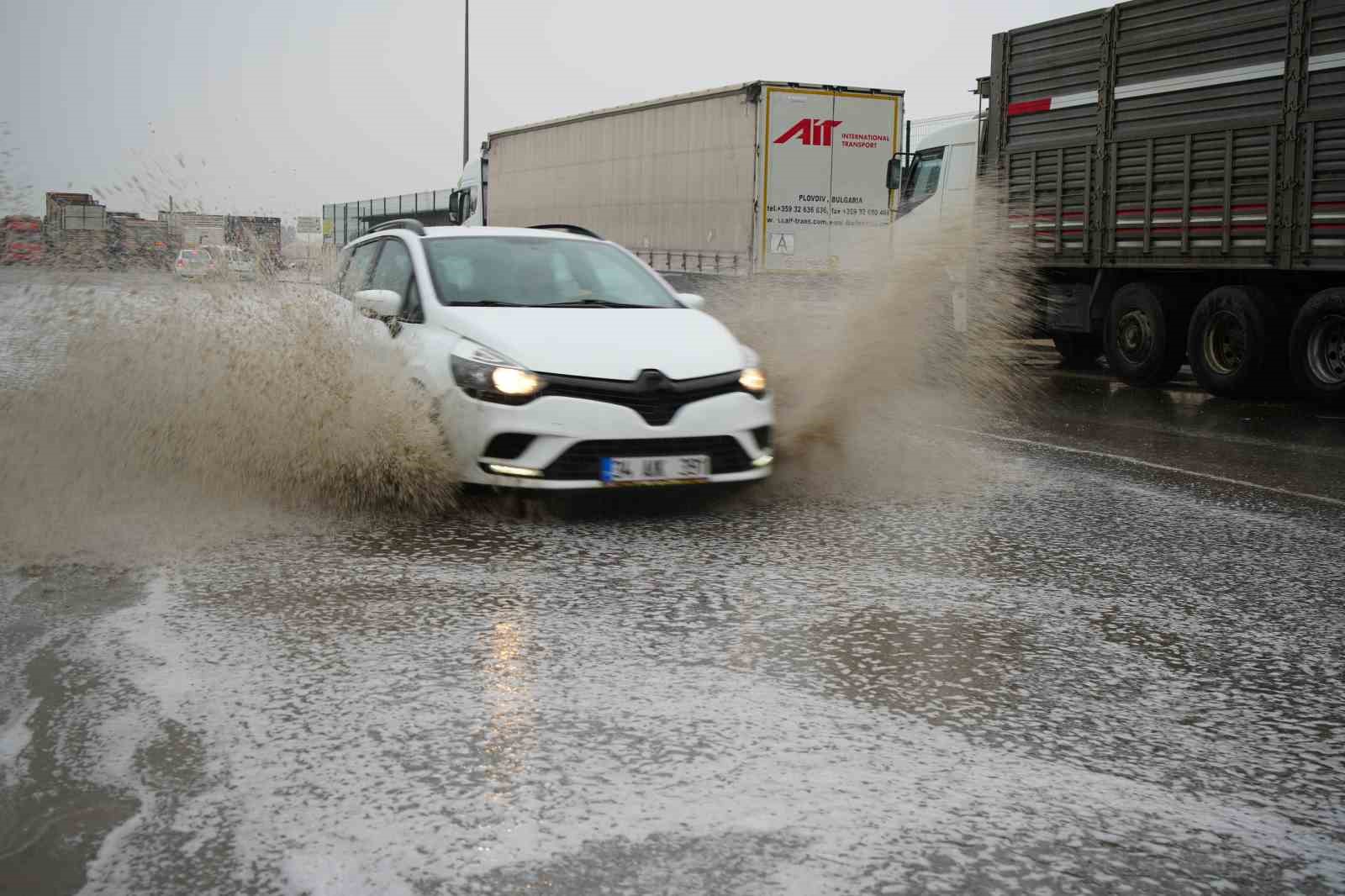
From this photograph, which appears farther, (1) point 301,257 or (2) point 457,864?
(1) point 301,257

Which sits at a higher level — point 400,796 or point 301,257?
point 301,257

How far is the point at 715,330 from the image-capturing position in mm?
7961

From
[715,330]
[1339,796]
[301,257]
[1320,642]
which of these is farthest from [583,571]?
[301,257]

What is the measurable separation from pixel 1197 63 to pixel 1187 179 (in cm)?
113

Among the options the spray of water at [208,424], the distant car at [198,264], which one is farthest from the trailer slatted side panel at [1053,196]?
the distant car at [198,264]

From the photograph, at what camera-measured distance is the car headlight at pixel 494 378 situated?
6.97 metres

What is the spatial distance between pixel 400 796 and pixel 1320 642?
3324 mm

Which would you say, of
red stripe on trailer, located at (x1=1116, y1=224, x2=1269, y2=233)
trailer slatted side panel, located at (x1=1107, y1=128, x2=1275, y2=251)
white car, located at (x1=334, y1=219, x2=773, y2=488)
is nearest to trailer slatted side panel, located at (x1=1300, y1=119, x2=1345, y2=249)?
red stripe on trailer, located at (x1=1116, y1=224, x2=1269, y2=233)

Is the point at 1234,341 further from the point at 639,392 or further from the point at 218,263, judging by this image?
the point at 218,263

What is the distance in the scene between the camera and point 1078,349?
18734 millimetres

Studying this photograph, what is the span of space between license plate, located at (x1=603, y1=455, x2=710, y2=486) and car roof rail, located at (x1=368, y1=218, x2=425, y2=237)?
2509 millimetres

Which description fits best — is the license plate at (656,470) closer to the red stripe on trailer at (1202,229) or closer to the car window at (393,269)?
the car window at (393,269)

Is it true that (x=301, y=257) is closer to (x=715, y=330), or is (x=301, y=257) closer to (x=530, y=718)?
(x=715, y=330)

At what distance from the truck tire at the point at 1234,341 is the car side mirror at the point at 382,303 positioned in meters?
9.24
